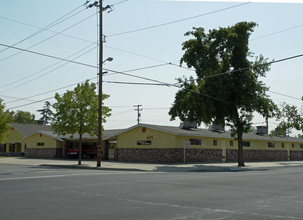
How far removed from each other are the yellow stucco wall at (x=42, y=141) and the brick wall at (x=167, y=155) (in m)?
11.4

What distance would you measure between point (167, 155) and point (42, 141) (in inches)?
863

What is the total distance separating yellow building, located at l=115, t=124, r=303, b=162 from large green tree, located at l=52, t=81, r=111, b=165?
7.37m

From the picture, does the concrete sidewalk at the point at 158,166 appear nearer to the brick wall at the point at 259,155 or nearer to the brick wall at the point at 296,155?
the brick wall at the point at 259,155

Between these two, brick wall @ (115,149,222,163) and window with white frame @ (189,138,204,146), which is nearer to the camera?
brick wall @ (115,149,222,163)

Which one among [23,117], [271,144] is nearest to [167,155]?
[271,144]

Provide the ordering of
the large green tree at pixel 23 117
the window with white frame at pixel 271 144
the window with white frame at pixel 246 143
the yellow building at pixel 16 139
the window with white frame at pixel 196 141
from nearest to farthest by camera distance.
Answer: the window with white frame at pixel 196 141, the window with white frame at pixel 246 143, the window with white frame at pixel 271 144, the yellow building at pixel 16 139, the large green tree at pixel 23 117

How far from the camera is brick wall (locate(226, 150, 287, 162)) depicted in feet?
128

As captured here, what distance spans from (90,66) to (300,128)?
33.5 m

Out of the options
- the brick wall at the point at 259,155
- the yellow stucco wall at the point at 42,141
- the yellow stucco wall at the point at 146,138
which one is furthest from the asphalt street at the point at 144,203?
the yellow stucco wall at the point at 42,141

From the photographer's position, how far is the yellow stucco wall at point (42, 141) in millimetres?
43781

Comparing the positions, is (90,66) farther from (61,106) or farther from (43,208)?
(43,208)

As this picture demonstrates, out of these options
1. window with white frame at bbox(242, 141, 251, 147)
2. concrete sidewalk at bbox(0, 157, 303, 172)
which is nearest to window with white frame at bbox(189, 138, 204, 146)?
concrete sidewalk at bbox(0, 157, 303, 172)

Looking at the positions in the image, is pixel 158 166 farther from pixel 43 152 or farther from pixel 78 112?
pixel 43 152

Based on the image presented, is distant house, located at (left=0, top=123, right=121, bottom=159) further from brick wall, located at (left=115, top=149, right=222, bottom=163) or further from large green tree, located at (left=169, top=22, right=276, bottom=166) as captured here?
large green tree, located at (left=169, top=22, right=276, bottom=166)
